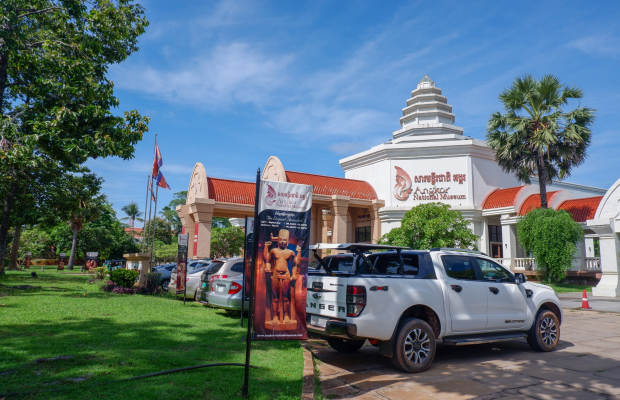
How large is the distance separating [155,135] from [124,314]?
1331 centimetres

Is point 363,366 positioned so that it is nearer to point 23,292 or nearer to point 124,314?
point 124,314

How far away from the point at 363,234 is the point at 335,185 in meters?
4.61

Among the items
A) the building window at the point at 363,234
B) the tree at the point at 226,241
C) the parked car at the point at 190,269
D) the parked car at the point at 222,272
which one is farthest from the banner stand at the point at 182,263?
the tree at the point at 226,241

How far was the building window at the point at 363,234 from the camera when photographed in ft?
97.9

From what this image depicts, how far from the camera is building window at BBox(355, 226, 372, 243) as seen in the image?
29.8 m

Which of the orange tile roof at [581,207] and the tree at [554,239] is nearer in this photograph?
the tree at [554,239]

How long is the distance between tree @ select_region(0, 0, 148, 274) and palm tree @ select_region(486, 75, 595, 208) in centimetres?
1899

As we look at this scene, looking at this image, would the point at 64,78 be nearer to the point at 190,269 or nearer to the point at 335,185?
the point at 190,269

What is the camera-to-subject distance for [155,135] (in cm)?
2169

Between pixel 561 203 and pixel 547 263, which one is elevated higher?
pixel 561 203

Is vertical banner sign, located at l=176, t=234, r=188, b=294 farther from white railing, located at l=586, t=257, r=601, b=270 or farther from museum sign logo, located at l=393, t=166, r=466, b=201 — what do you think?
white railing, located at l=586, t=257, r=601, b=270

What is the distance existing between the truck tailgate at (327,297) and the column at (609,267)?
18377 millimetres

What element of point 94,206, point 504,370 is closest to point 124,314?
point 504,370

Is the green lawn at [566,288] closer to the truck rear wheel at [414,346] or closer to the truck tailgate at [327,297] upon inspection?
the truck rear wheel at [414,346]
